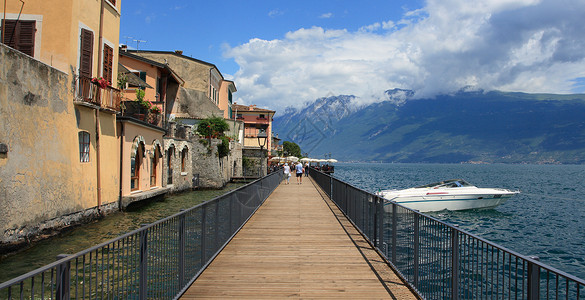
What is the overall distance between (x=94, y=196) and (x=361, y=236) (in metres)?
11.1

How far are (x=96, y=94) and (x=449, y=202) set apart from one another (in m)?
A: 20.6

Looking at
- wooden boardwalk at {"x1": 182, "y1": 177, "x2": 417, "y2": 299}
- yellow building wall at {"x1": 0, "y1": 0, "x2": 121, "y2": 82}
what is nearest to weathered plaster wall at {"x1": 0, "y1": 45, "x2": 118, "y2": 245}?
yellow building wall at {"x1": 0, "y1": 0, "x2": 121, "y2": 82}

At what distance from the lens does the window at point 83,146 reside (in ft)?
48.7

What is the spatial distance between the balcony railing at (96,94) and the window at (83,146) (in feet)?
3.98

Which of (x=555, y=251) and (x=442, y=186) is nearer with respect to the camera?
(x=555, y=251)

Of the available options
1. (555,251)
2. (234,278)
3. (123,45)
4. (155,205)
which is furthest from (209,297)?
(123,45)

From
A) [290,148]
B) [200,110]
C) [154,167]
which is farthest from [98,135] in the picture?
[290,148]

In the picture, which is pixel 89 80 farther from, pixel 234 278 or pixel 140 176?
pixel 234 278

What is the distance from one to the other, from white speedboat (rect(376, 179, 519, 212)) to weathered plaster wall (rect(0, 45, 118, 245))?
16.7 meters

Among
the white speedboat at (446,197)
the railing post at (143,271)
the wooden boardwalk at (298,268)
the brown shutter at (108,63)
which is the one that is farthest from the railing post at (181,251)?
the white speedboat at (446,197)

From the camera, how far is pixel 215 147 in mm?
33781

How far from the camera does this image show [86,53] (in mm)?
15141

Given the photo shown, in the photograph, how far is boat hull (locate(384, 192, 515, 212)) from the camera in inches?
993

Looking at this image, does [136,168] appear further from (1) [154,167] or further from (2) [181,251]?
(2) [181,251]
